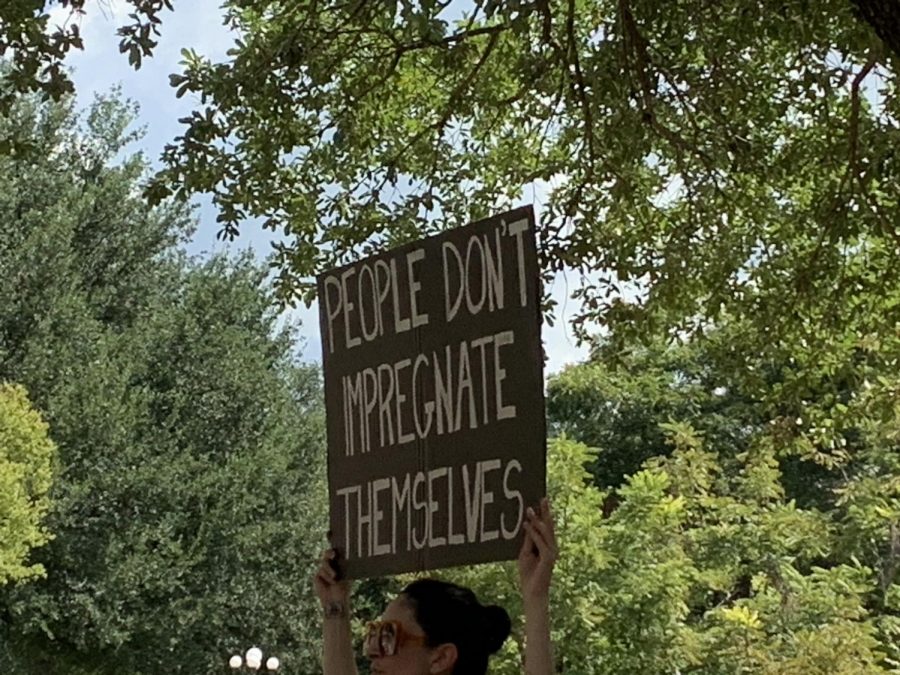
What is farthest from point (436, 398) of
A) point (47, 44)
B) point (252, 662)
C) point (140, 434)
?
point (140, 434)

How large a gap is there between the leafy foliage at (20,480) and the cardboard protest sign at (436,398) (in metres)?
15.0

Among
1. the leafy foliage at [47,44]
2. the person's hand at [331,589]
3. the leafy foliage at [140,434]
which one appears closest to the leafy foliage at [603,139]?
the leafy foliage at [47,44]

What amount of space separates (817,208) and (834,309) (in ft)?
1.75

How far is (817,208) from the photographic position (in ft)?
23.7

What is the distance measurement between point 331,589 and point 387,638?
43 centimetres

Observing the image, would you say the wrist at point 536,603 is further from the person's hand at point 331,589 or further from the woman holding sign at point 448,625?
the person's hand at point 331,589

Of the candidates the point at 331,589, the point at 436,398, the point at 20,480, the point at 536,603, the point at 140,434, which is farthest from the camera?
the point at 140,434

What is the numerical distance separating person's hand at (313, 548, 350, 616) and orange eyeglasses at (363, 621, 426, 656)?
1.21 ft

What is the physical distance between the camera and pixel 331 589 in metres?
3.13

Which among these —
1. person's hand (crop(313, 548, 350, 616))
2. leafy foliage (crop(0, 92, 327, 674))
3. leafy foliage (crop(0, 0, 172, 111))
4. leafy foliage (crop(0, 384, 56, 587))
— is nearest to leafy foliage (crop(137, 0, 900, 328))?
leafy foliage (crop(0, 0, 172, 111))

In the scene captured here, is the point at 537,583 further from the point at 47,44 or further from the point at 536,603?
the point at 47,44

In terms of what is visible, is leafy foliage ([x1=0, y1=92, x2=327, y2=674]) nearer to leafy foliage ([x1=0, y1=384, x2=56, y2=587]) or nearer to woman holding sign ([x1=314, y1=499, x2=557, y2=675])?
leafy foliage ([x1=0, y1=384, x2=56, y2=587])

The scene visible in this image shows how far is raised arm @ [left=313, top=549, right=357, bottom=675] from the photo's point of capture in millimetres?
3055

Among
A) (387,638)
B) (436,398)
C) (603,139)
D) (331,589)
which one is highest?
(603,139)
